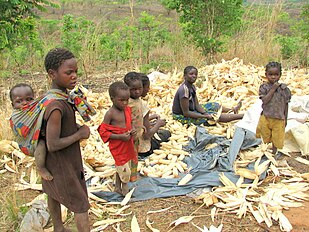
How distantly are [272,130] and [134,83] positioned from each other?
5.36 ft

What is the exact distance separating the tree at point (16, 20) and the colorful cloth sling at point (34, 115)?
4.35 metres

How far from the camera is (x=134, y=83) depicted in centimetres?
351

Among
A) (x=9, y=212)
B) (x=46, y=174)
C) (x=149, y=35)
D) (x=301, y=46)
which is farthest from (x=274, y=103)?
(x=301, y=46)

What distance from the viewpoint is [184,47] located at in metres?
9.59

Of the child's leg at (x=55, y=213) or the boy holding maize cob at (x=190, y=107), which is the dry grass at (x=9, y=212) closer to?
the child's leg at (x=55, y=213)

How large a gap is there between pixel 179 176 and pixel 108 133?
1.15m

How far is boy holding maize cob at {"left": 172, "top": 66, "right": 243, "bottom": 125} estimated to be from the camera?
16.2 ft

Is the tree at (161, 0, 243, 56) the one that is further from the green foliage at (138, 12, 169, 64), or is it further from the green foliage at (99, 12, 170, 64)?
the green foliage at (99, 12, 170, 64)

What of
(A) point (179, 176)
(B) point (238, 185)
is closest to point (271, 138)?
(B) point (238, 185)

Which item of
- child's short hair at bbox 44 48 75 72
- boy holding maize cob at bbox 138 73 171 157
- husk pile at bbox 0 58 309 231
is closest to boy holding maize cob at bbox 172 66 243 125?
husk pile at bbox 0 58 309 231

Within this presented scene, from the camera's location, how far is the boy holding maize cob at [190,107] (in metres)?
4.93

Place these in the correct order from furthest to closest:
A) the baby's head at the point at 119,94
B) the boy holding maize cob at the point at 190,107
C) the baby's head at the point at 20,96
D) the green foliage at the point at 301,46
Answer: the green foliage at the point at 301,46
the boy holding maize cob at the point at 190,107
the baby's head at the point at 119,94
the baby's head at the point at 20,96

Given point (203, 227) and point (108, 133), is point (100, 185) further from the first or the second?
point (203, 227)

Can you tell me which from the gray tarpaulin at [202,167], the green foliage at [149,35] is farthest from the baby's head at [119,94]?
the green foliage at [149,35]
